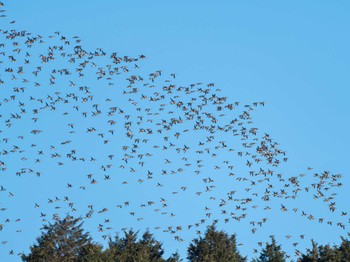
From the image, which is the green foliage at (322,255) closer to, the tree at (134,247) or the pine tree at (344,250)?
the pine tree at (344,250)

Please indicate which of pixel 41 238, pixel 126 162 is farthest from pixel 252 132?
pixel 41 238

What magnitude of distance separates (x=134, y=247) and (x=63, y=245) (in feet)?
33.7

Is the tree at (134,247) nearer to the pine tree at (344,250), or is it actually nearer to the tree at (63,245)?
the tree at (63,245)

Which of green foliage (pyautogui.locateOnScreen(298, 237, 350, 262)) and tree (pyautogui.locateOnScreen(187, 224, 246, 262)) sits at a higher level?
tree (pyautogui.locateOnScreen(187, 224, 246, 262))

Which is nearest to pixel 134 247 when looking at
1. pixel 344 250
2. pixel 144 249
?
pixel 144 249

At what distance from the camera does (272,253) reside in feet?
253

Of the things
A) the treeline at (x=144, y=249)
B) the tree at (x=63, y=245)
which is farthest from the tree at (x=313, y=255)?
the tree at (x=63, y=245)

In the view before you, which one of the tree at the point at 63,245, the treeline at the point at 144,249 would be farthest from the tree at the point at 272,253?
the tree at the point at 63,245

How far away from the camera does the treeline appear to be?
66250mm

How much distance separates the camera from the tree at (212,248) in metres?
73.1

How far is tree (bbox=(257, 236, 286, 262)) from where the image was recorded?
3002 inches

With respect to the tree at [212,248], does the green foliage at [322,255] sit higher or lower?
lower

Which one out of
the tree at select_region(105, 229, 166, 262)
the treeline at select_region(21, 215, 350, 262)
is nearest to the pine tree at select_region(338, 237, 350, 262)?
the treeline at select_region(21, 215, 350, 262)

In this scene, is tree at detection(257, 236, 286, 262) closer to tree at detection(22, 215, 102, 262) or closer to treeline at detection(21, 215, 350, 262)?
treeline at detection(21, 215, 350, 262)
